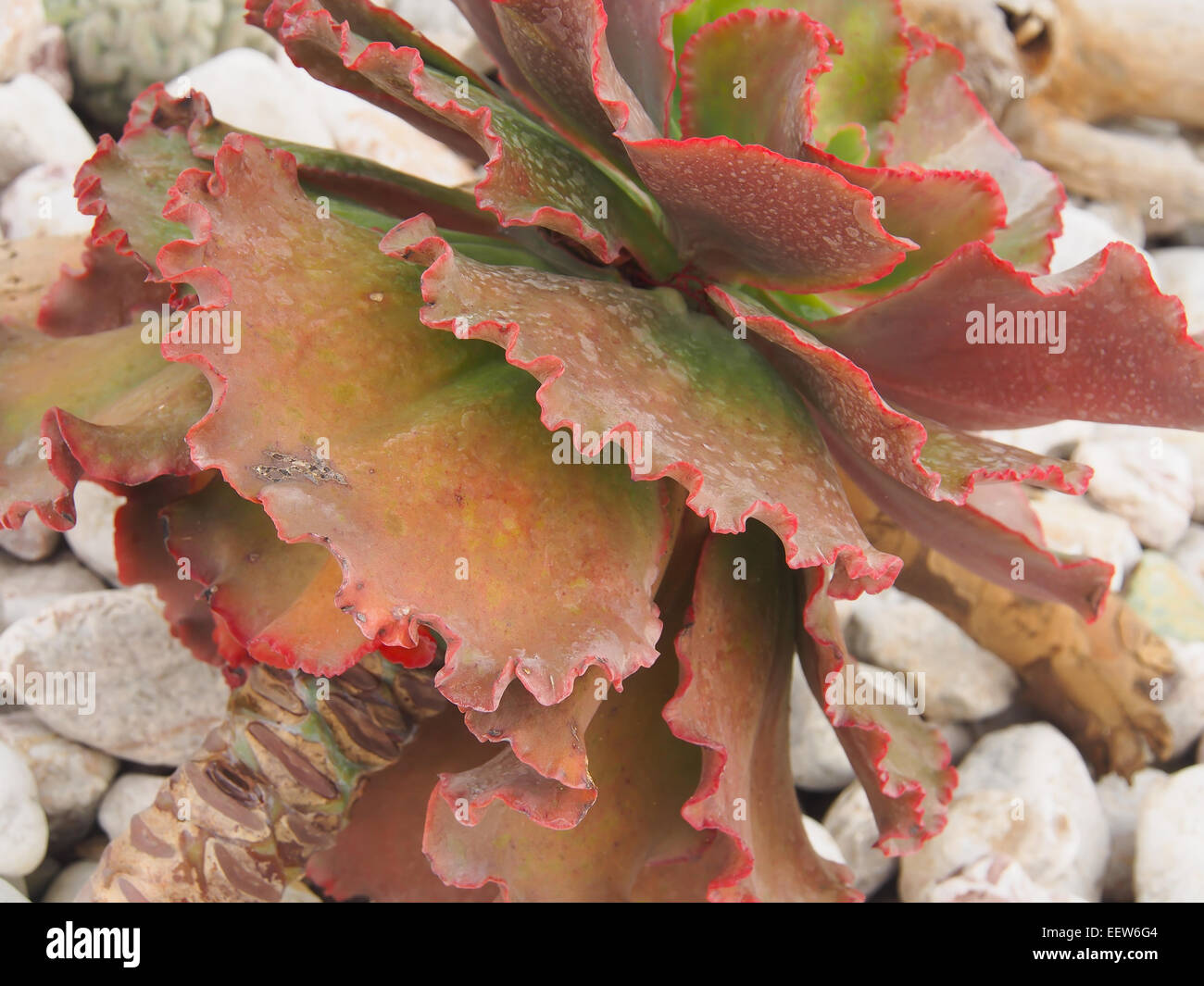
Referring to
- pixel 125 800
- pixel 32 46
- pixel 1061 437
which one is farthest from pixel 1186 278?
pixel 32 46

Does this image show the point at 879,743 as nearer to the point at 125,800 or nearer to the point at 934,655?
the point at 934,655

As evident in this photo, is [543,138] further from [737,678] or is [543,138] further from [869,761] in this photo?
[869,761]

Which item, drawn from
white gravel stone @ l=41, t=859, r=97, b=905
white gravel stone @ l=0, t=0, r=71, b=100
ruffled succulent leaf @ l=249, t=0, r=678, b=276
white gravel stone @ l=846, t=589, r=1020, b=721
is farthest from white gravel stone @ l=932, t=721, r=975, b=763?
white gravel stone @ l=0, t=0, r=71, b=100

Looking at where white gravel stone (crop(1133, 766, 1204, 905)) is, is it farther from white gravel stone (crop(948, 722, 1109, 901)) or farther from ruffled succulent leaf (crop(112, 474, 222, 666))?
ruffled succulent leaf (crop(112, 474, 222, 666))

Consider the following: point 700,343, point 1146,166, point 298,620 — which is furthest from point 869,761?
point 1146,166

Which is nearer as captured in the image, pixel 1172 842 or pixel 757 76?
pixel 757 76

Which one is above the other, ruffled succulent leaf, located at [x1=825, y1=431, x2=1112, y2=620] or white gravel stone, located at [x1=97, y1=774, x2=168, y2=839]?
ruffled succulent leaf, located at [x1=825, y1=431, x2=1112, y2=620]
